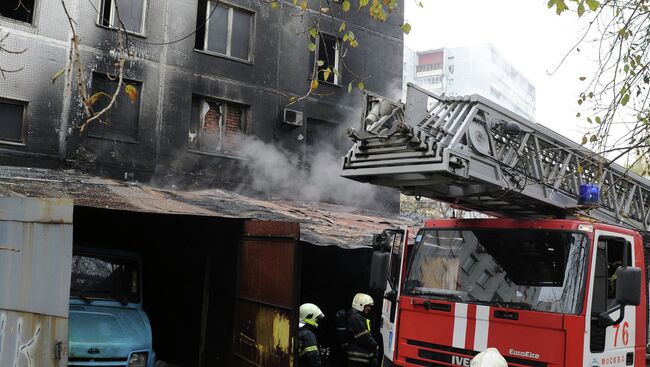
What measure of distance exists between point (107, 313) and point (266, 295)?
2.15m

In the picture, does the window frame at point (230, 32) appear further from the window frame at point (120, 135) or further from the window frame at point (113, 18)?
the window frame at point (120, 135)

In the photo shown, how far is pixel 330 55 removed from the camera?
1805cm

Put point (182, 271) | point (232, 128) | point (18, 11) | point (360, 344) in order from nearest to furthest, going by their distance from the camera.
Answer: point (360, 344) < point (182, 271) < point (18, 11) < point (232, 128)

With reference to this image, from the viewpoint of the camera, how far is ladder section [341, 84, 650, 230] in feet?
18.6

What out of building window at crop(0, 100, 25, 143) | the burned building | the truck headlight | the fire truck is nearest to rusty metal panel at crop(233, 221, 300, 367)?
the fire truck

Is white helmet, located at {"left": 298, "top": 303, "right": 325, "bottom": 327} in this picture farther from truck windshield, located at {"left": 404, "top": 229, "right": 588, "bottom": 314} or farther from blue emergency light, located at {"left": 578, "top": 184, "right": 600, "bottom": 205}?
blue emergency light, located at {"left": 578, "top": 184, "right": 600, "bottom": 205}

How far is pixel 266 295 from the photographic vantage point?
25.6 ft

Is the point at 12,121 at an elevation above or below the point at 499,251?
above

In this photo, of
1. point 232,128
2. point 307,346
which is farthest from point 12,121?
point 307,346

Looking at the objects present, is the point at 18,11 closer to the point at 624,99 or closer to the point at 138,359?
the point at 138,359

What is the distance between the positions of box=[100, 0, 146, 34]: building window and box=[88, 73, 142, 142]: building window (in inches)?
54.2

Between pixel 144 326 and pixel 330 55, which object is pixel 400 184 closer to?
pixel 144 326

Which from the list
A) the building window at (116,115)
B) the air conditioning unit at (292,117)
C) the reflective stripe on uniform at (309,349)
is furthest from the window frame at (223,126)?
the reflective stripe on uniform at (309,349)

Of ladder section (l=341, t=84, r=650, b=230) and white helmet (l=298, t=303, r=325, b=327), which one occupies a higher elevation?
ladder section (l=341, t=84, r=650, b=230)
